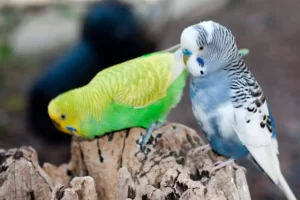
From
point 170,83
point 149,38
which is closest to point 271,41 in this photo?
point 149,38

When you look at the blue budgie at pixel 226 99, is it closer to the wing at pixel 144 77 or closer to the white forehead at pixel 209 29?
the white forehead at pixel 209 29

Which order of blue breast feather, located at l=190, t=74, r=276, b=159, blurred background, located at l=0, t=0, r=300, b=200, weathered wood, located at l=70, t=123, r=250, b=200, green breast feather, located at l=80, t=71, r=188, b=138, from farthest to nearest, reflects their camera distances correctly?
blurred background, located at l=0, t=0, r=300, b=200 < green breast feather, located at l=80, t=71, r=188, b=138 < blue breast feather, located at l=190, t=74, r=276, b=159 < weathered wood, located at l=70, t=123, r=250, b=200

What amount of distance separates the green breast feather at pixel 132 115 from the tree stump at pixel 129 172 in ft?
0.09

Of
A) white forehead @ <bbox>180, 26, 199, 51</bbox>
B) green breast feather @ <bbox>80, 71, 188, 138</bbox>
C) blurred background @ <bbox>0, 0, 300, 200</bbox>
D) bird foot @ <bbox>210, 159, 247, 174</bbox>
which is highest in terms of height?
blurred background @ <bbox>0, 0, 300, 200</bbox>

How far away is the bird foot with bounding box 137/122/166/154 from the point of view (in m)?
1.21

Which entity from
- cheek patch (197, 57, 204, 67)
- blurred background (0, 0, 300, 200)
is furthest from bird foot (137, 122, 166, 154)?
blurred background (0, 0, 300, 200)

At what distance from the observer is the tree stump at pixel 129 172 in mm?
999

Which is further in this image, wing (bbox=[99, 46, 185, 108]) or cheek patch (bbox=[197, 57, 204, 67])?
wing (bbox=[99, 46, 185, 108])

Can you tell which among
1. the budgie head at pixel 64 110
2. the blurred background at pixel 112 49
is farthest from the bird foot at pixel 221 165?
the blurred background at pixel 112 49

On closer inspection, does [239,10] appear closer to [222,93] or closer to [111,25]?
[111,25]

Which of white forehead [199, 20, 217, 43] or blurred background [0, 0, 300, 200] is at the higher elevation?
blurred background [0, 0, 300, 200]

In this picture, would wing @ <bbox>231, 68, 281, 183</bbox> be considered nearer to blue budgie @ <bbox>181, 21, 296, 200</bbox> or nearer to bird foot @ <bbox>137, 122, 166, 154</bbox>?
blue budgie @ <bbox>181, 21, 296, 200</bbox>

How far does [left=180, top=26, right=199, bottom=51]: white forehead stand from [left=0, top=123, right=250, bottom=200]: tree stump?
0.21 m

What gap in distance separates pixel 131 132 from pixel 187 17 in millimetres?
2426
